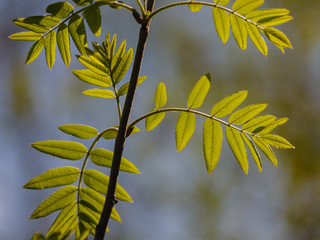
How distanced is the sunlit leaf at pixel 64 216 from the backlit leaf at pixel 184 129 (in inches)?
16.0

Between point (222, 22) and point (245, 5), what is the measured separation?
96mm

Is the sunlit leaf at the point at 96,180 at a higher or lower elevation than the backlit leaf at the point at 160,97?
lower

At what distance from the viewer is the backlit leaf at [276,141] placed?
1.36 meters

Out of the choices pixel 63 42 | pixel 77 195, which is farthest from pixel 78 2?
pixel 77 195

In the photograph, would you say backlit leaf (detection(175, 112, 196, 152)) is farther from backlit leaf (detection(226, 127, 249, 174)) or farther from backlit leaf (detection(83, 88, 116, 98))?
backlit leaf (detection(83, 88, 116, 98))

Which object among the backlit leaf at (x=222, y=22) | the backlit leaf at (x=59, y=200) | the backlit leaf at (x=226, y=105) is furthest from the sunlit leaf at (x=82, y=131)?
the backlit leaf at (x=222, y=22)

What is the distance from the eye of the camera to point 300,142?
8.20 meters

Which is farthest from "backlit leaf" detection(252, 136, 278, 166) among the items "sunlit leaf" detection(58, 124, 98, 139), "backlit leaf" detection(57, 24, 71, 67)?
"backlit leaf" detection(57, 24, 71, 67)

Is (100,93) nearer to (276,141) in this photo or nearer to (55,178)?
(55,178)

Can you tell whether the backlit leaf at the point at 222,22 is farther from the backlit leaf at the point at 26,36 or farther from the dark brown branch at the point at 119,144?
the backlit leaf at the point at 26,36

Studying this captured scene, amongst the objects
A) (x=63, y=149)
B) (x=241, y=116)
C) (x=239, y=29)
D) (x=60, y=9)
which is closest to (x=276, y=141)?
(x=241, y=116)

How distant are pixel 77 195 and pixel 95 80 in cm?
40

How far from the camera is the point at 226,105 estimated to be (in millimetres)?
1402

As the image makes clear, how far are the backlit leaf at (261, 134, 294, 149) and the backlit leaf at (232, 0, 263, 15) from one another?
441 mm
